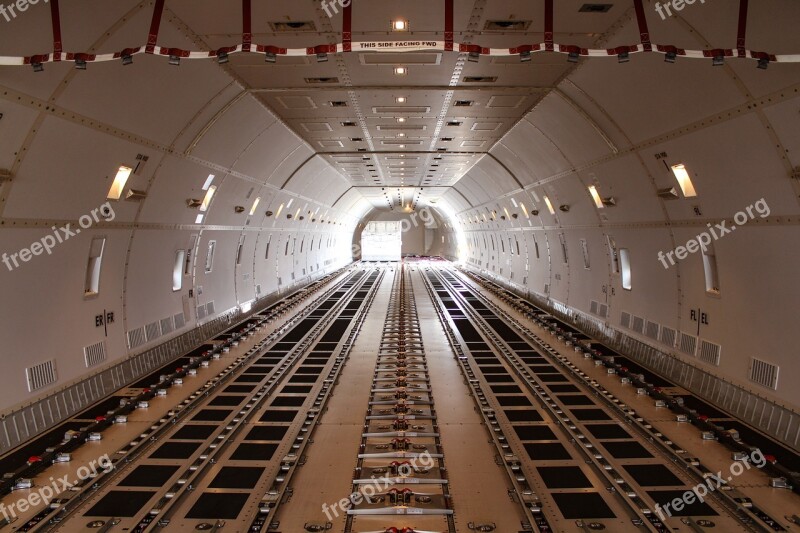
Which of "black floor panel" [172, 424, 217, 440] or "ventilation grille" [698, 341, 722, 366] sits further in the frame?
"ventilation grille" [698, 341, 722, 366]

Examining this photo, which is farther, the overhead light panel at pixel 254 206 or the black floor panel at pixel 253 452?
the overhead light panel at pixel 254 206

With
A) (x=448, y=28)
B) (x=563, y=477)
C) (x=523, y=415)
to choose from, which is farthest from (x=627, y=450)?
(x=448, y=28)

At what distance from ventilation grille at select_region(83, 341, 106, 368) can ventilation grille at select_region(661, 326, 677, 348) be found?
35.3 feet

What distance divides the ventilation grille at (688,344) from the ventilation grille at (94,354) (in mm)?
10688

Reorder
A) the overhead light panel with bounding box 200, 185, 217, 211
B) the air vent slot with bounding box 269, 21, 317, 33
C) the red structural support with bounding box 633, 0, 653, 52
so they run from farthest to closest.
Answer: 1. the overhead light panel with bounding box 200, 185, 217, 211
2. the air vent slot with bounding box 269, 21, 317, 33
3. the red structural support with bounding box 633, 0, 653, 52

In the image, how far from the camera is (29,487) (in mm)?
6516

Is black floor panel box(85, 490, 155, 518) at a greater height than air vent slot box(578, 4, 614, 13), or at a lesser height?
lesser

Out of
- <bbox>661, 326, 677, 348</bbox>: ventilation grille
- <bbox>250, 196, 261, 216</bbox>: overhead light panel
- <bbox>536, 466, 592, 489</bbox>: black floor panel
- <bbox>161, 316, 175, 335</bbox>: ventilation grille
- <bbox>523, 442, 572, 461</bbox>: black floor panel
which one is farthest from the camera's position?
<bbox>250, 196, 261, 216</bbox>: overhead light panel

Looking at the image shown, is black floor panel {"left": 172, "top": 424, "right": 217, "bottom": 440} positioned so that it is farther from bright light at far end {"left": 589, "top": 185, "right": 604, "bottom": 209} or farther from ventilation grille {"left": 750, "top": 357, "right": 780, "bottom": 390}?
bright light at far end {"left": 589, "top": 185, "right": 604, "bottom": 209}

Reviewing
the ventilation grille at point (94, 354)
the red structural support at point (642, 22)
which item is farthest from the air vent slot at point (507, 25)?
the ventilation grille at point (94, 354)

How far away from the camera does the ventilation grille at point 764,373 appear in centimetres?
762

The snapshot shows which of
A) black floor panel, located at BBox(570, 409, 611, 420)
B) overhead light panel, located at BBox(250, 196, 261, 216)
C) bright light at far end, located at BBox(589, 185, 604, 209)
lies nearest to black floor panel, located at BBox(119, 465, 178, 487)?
black floor panel, located at BBox(570, 409, 611, 420)

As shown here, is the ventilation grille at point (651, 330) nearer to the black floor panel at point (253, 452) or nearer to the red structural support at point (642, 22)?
the red structural support at point (642, 22)

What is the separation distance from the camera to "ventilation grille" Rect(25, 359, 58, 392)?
25.6ft
